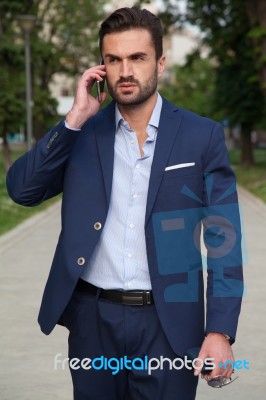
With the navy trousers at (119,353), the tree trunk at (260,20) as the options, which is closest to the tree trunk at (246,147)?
the tree trunk at (260,20)

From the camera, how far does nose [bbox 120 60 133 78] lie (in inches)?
123

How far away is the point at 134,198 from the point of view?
319cm

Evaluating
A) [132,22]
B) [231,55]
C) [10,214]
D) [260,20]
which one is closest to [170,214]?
[132,22]

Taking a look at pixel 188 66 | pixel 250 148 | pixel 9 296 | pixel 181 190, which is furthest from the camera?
pixel 250 148

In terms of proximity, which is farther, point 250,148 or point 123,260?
point 250,148

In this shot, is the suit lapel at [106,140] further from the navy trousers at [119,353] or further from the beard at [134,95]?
the navy trousers at [119,353]

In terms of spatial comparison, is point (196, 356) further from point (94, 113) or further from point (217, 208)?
point (94, 113)

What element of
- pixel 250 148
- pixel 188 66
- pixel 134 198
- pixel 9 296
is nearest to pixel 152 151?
pixel 134 198

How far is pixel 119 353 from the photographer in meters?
3.23

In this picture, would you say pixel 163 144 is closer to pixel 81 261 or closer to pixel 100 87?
pixel 100 87

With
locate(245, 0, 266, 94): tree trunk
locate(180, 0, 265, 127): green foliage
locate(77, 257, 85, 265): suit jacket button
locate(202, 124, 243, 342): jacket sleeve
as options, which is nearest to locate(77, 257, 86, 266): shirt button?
locate(77, 257, 85, 265): suit jacket button

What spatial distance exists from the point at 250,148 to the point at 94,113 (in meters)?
38.2

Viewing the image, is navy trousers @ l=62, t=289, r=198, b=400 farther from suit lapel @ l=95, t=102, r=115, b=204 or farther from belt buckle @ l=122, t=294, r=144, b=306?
suit lapel @ l=95, t=102, r=115, b=204

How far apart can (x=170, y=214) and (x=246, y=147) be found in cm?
3832
